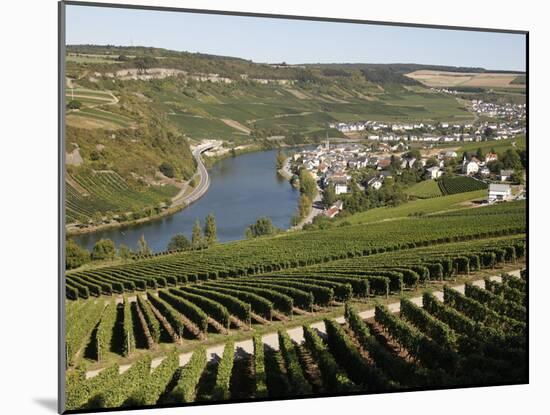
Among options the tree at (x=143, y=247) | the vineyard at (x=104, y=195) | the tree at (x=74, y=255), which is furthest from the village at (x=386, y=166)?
the tree at (x=74, y=255)

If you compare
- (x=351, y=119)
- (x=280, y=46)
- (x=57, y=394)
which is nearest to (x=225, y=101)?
(x=280, y=46)

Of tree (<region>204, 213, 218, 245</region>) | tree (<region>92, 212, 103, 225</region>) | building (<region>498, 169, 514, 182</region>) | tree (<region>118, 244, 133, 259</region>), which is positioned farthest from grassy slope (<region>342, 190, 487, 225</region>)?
tree (<region>92, 212, 103, 225</region>)

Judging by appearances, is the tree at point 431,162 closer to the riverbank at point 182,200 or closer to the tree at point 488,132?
the tree at point 488,132

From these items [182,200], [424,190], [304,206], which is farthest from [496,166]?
[182,200]

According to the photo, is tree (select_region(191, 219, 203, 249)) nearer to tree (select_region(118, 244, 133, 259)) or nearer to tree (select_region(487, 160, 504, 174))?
tree (select_region(118, 244, 133, 259))

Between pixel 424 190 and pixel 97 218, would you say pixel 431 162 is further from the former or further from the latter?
pixel 97 218
